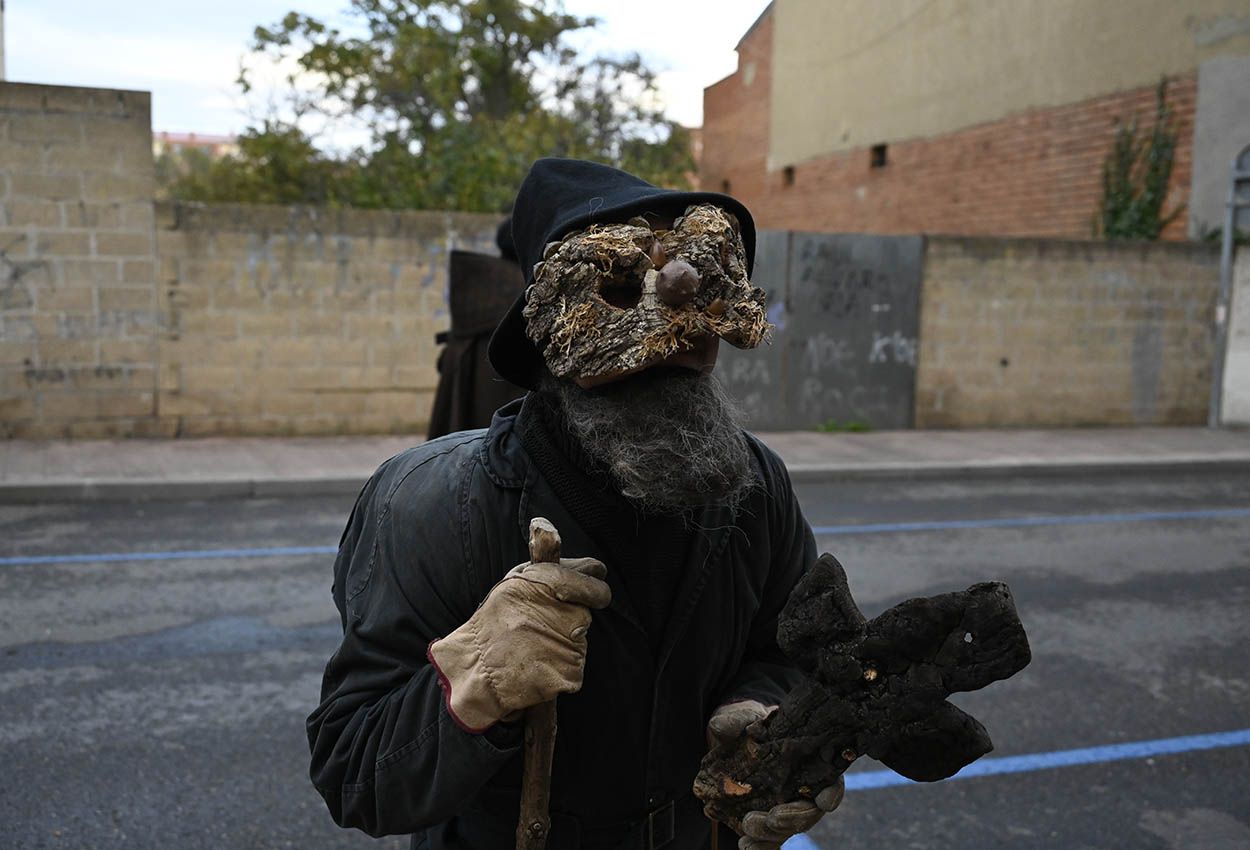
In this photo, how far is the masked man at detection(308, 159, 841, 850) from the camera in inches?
63.2

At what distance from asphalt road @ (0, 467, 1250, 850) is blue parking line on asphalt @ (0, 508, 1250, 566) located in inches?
1.9

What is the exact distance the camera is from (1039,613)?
620 centimetres

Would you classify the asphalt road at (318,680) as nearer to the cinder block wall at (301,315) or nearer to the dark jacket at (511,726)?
the dark jacket at (511,726)

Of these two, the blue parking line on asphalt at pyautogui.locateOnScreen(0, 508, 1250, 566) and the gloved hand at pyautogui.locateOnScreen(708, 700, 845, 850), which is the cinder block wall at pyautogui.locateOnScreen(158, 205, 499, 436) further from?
the gloved hand at pyautogui.locateOnScreen(708, 700, 845, 850)

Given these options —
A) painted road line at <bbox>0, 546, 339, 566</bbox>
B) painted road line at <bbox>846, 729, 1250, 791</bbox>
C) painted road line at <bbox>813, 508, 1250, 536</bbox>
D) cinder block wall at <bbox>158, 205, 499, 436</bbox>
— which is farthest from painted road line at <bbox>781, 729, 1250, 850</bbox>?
cinder block wall at <bbox>158, 205, 499, 436</bbox>

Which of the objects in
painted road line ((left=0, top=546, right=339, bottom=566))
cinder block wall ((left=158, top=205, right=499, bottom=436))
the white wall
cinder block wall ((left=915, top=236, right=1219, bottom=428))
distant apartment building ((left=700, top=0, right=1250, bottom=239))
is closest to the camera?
painted road line ((left=0, top=546, right=339, bottom=566))

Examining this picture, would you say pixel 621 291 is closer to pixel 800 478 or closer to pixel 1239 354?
pixel 800 478

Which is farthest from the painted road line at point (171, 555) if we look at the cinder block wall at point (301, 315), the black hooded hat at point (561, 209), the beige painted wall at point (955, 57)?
the beige painted wall at point (955, 57)

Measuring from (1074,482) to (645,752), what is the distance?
10.4 meters

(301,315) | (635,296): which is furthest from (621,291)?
(301,315)

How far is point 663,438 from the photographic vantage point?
165cm

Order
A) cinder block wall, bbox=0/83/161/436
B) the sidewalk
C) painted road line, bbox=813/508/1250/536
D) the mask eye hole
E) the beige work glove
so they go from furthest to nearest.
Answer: cinder block wall, bbox=0/83/161/436
the sidewalk
painted road line, bbox=813/508/1250/536
the mask eye hole
the beige work glove

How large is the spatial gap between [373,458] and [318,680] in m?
5.80

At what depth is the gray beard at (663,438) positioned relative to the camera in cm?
163
